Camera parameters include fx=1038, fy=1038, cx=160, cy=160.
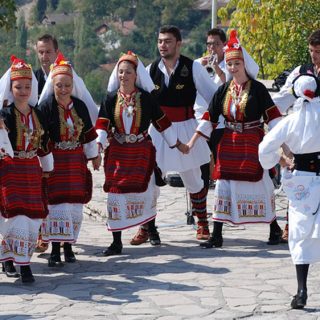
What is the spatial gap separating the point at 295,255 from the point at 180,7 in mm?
126943

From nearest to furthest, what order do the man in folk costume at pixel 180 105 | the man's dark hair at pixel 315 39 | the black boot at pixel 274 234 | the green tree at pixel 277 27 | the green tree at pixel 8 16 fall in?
the man's dark hair at pixel 315 39 → the black boot at pixel 274 234 → the man in folk costume at pixel 180 105 → the green tree at pixel 277 27 → the green tree at pixel 8 16

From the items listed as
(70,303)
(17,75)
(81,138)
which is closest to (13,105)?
(17,75)

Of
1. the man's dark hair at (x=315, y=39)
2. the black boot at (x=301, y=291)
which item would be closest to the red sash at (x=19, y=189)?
the black boot at (x=301, y=291)

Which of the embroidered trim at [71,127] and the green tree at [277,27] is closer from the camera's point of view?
the embroidered trim at [71,127]

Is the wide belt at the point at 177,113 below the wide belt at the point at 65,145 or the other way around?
the other way around

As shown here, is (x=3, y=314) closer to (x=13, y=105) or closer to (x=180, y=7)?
(x=13, y=105)

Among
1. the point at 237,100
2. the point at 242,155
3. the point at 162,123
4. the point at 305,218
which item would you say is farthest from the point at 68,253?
the point at 305,218

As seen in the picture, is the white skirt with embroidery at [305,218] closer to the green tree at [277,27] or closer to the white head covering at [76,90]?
the white head covering at [76,90]

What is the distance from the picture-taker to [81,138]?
864 cm

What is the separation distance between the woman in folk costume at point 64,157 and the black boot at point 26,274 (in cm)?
58

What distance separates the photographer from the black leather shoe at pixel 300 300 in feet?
22.3

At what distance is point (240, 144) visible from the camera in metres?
8.91

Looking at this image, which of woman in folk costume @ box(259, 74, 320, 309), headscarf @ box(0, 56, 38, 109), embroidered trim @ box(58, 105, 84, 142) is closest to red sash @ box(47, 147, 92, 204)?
embroidered trim @ box(58, 105, 84, 142)

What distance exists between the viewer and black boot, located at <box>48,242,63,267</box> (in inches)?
331
